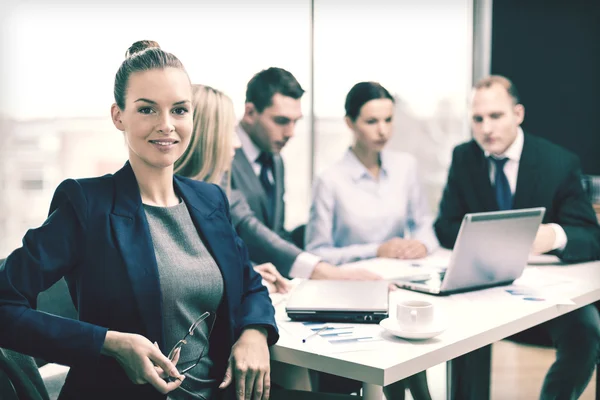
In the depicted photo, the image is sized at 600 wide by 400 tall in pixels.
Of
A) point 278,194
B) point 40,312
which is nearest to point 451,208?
point 278,194

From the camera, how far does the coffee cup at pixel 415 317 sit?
58.9 inches

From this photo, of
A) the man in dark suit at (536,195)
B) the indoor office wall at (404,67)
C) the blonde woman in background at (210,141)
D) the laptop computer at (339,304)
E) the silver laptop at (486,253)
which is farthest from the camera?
the indoor office wall at (404,67)

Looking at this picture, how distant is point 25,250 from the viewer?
49.1 inches

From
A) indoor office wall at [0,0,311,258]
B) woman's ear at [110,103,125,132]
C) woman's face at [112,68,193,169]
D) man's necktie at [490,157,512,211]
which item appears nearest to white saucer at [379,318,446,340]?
woman's face at [112,68,193,169]

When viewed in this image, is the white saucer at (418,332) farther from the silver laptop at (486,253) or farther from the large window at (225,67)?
the large window at (225,67)

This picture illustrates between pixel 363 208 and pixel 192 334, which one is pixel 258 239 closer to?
pixel 363 208

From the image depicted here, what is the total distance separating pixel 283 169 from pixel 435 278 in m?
1.12

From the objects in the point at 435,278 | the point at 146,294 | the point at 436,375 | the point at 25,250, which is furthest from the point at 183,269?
the point at 436,375

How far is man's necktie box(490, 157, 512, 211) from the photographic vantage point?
293cm

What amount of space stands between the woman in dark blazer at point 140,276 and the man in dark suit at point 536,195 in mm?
1397

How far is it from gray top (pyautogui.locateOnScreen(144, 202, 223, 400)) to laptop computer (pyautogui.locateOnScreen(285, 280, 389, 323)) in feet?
0.90

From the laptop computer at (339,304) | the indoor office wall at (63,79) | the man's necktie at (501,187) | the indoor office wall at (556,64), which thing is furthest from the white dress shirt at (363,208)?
the indoor office wall at (556,64)

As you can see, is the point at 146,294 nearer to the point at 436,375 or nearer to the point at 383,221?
the point at 383,221

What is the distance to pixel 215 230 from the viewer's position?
5.03 feet
